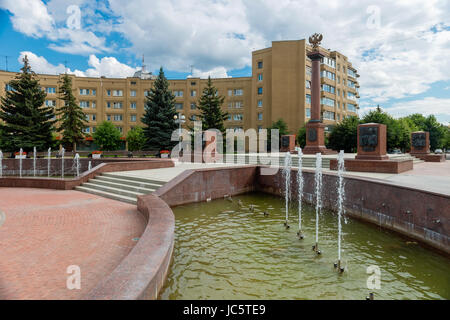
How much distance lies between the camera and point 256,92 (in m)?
49.0

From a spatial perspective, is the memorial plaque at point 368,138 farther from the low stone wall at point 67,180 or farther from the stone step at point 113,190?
the low stone wall at point 67,180

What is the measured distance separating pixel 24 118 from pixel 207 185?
2468 centimetres

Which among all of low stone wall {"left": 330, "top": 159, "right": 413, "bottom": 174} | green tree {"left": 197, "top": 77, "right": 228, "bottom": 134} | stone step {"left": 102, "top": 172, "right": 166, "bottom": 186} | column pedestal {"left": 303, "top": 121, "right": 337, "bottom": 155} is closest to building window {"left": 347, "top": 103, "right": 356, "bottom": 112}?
green tree {"left": 197, "top": 77, "right": 228, "bottom": 134}

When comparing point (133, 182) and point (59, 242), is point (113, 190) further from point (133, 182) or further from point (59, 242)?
point (59, 242)

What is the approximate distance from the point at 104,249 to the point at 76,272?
40.8 inches

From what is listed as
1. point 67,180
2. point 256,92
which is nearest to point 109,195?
point 67,180

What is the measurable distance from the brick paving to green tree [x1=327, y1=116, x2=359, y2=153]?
85.3 ft

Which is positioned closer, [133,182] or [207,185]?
[133,182]

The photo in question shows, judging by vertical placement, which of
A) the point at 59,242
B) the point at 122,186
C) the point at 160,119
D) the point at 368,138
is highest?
the point at 160,119

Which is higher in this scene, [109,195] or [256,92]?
[256,92]

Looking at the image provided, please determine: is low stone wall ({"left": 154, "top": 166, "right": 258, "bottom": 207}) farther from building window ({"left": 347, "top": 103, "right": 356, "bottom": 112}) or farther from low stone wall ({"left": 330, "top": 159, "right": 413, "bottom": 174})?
building window ({"left": 347, "top": 103, "right": 356, "bottom": 112})

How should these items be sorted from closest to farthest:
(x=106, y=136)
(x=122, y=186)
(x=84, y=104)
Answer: (x=122, y=186) < (x=106, y=136) < (x=84, y=104)

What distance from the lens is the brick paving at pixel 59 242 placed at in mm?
3929
